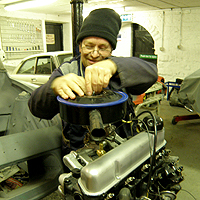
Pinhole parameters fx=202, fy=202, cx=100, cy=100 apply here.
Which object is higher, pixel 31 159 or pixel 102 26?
pixel 102 26

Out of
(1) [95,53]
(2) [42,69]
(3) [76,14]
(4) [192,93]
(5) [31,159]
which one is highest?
(3) [76,14]

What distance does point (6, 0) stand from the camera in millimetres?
5570

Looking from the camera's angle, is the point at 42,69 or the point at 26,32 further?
the point at 26,32

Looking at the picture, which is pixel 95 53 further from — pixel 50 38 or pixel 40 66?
pixel 50 38

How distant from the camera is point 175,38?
5953mm

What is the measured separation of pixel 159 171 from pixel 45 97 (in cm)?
68

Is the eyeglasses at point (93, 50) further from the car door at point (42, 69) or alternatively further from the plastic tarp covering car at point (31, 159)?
the car door at point (42, 69)

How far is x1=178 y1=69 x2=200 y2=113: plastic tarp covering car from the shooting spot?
10.1 feet

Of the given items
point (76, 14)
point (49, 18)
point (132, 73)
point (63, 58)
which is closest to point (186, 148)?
point (76, 14)

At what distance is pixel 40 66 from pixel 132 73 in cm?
456

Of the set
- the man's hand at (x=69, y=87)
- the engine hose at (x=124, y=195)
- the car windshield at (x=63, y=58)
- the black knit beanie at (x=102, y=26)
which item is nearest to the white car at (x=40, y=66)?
the car windshield at (x=63, y=58)

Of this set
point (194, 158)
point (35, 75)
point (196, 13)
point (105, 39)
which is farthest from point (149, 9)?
point (105, 39)

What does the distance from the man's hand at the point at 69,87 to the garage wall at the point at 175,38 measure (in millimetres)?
5691

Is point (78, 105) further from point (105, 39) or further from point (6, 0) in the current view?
point (6, 0)
